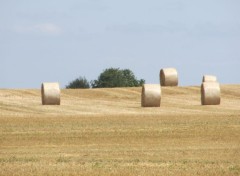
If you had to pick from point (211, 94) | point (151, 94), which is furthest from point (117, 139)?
point (211, 94)

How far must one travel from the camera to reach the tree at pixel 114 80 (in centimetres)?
7206

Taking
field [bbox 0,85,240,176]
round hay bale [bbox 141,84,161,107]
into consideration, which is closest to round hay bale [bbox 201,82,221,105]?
field [bbox 0,85,240,176]

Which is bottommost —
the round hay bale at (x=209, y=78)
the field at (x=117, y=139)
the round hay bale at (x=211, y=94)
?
the field at (x=117, y=139)

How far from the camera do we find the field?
17156 mm

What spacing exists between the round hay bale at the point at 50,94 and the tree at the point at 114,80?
31365 mm

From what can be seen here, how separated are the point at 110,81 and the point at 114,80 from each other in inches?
17.5

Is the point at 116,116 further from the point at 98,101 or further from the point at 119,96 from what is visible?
the point at 119,96

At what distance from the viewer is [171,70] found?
53688mm

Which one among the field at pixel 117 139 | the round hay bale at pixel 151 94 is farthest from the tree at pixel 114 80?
the round hay bale at pixel 151 94

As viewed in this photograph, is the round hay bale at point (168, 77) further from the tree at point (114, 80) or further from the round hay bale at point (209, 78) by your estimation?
the tree at point (114, 80)

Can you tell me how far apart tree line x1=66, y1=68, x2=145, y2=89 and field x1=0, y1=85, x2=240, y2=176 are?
90.8ft

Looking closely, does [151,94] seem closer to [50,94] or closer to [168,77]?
[50,94]

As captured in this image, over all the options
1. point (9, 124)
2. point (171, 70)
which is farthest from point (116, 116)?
point (171, 70)

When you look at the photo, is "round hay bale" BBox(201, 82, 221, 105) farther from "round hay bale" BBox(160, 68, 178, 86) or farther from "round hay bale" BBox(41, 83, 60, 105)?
"round hay bale" BBox(160, 68, 178, 86)
